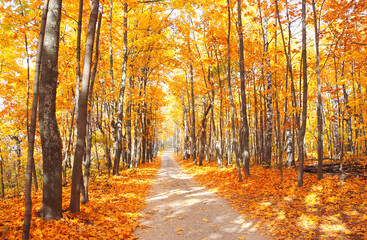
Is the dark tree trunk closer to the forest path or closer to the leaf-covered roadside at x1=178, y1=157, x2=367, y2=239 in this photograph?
the forest path

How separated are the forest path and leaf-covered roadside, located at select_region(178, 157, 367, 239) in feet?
1.54

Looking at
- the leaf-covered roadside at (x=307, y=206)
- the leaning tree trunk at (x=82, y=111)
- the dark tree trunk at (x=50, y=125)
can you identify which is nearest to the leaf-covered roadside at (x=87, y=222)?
the dark tree trunk at (x=50, y=125)

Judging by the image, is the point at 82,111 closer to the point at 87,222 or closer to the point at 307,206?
the point at 87,222

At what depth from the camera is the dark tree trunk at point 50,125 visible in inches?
189

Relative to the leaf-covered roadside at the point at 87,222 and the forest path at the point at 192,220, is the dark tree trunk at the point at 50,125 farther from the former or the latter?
the forest path at the point at 192,220

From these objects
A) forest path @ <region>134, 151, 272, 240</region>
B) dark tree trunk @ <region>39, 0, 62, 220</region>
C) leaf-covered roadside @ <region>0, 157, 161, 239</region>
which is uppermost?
dark tree trunk @ <region>39, 0, 62, 220</region>

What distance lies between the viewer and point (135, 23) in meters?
14.1

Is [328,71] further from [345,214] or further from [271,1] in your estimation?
[345,214]

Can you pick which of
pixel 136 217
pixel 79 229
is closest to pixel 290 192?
pixel 136 217

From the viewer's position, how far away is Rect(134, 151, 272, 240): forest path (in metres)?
5.09

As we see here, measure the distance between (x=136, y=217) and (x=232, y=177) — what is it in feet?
20.8

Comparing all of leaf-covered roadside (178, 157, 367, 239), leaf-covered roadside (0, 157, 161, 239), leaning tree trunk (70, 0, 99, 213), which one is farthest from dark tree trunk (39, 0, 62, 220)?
leaf-covered roadside (178, 157, 367, 239)

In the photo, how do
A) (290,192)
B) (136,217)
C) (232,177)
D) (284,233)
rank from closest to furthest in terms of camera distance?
(284,233) < (136,217) < (290,192) < (232,177)

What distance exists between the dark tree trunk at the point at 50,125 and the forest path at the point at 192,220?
2158 millimetres
